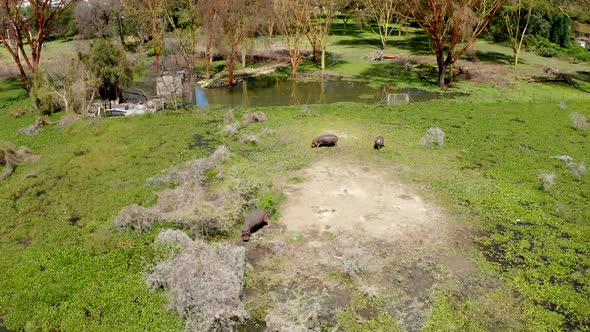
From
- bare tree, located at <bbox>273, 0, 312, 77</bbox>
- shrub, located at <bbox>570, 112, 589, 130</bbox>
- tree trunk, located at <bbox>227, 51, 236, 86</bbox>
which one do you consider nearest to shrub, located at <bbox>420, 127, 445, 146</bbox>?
shrub, located at <bbox>570, 112, 589, 130</bbox>

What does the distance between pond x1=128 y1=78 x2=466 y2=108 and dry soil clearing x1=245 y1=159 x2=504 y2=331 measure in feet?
47.8

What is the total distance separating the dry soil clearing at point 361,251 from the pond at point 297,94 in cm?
1458

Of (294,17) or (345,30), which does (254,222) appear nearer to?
(294,17)

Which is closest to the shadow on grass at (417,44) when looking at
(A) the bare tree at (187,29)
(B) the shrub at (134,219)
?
(A) the bare tree at (187,29)

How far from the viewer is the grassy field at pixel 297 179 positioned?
9.88m

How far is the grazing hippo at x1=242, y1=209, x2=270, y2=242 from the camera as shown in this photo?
40.7 feet

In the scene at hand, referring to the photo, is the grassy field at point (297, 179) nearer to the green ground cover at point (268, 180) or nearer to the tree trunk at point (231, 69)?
the green ground cover at point (268, 180)

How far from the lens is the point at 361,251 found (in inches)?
452

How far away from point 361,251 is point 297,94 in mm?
21351

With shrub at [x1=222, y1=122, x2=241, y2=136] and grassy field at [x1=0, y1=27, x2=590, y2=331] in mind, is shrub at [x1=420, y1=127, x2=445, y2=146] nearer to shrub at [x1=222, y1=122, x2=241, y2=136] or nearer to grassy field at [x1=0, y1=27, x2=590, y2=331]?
grassy field at [x1=0, y1=27, x2=590, y2=331]

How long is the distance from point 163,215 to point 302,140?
8.83 meters

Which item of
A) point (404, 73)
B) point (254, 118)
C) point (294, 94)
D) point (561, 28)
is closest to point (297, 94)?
point (294, 94)

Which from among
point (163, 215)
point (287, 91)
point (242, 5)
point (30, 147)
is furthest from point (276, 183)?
point (242, 5)

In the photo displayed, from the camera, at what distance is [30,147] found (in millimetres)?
19625
